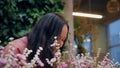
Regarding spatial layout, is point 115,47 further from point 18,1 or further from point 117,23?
point 18,1

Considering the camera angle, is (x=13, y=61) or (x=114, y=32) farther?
(x=114, y=32)

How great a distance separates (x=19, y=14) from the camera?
279 cm

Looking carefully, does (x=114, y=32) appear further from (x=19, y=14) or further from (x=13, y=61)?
(x=13, y=61)

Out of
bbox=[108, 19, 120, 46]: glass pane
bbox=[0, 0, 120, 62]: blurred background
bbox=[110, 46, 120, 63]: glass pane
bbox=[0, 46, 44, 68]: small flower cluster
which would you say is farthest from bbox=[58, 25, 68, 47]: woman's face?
bbox=[108, 19, 120, 46]: glass pane

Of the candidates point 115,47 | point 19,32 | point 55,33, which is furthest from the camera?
point 115,47

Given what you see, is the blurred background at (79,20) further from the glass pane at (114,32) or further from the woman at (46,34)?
the woman at (46,34)

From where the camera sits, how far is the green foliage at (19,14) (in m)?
2.69

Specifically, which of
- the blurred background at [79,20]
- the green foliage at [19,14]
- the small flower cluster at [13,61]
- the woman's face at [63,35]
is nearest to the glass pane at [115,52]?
the blurred background at [79,20]

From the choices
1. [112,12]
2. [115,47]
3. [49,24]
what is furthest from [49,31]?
[112,12]

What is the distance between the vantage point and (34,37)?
1.33 meters

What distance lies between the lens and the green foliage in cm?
269

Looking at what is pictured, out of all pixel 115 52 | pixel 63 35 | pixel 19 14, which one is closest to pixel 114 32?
pixel 115 52

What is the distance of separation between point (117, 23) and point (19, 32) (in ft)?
5.31

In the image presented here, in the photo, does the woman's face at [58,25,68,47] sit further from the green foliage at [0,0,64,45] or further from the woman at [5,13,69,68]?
the green foliage at [0,0,64,45]
